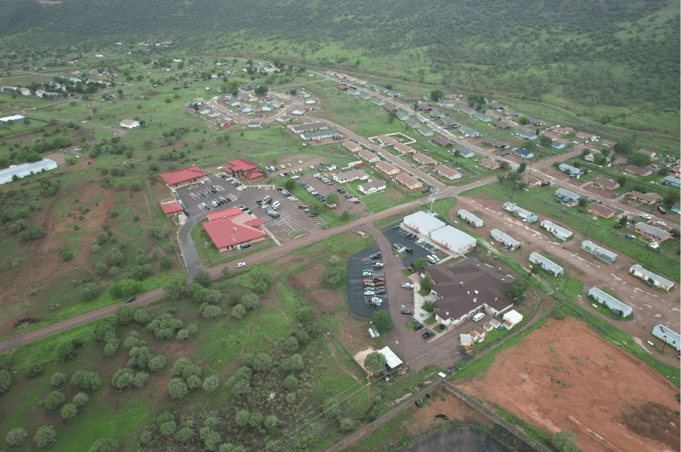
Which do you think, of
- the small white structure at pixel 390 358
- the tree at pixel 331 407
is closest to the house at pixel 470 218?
the small white structure at pixel 390 358

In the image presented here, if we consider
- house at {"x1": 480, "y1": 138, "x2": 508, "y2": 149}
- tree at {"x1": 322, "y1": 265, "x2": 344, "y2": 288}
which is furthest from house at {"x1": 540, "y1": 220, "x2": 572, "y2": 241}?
tree at {"x1": 322, "y1": 265, "x2": 344, "y2": 288}

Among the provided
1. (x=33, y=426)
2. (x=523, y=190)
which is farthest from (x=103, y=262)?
(x=523, y=190)

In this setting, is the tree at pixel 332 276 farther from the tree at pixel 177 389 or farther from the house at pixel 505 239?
the house at pixel 505 239

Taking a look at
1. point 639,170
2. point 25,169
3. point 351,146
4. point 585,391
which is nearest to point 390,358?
point 585,391

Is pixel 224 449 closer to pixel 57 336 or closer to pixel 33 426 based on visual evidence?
pixel 33 426

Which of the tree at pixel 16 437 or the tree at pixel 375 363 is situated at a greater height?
the tree at pixel 375 363

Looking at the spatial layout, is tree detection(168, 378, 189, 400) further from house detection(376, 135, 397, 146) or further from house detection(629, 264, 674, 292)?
house detection(376, 135, 397, 146)

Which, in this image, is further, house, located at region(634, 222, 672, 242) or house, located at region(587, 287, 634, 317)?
house, located at region(634, 222, 672, 242)
